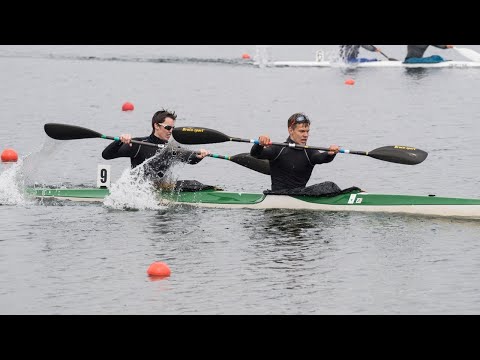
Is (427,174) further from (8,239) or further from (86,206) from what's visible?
(8,239)

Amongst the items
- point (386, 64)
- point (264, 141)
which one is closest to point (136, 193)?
point (264, 141)

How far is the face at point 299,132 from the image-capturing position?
21.3 metres

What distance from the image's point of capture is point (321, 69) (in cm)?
5466

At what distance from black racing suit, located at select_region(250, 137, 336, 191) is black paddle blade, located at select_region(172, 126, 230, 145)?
3.97 ft

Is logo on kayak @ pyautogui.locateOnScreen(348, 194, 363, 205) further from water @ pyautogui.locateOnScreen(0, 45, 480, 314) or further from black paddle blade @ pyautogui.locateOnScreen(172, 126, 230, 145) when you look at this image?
black paddle blade @ pyautogui.locateOnScreen(172, 126, 230, 145)

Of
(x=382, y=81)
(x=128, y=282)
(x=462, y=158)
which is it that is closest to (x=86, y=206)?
(x=128, y=282)

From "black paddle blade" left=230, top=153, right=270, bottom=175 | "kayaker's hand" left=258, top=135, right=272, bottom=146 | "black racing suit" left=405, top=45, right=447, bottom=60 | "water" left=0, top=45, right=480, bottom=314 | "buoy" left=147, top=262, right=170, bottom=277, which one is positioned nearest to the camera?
"water" left=0, top=45, right=480, bottom=314

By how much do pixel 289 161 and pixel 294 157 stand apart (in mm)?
113

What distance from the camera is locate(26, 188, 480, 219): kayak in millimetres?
20938

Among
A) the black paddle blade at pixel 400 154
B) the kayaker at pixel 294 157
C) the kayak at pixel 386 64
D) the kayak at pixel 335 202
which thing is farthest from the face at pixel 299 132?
the kayak at pixel 386 64

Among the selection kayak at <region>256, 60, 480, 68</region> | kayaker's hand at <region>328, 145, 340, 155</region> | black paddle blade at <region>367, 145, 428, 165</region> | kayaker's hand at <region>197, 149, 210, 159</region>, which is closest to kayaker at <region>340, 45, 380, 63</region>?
kayak at <region>256, 60, 480, 68</region>

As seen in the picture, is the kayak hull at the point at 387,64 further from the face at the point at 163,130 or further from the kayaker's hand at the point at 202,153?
the kayaker's hand at the point at 202,153
